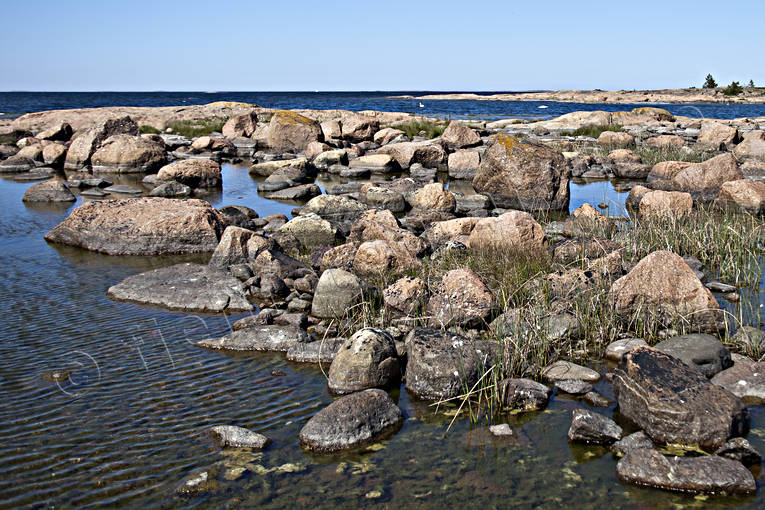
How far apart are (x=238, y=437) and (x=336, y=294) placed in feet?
10.5

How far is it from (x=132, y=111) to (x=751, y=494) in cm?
4225

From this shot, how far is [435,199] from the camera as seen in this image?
14.7 m

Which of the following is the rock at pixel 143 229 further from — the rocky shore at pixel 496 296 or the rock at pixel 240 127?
the rock at pixel 240 127

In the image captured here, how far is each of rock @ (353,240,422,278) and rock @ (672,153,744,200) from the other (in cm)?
1047

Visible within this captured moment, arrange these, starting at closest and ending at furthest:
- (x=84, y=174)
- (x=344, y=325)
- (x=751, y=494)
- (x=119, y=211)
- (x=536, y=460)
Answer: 1. (x=751, y=494)
2. (x=536, y=460)
3. (x=344, y=325)
4. (x=119, y=211)
5. (x=84, y=174)

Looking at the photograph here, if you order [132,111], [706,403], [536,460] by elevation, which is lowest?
[536,460]

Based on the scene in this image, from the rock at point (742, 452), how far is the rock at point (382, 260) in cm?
498

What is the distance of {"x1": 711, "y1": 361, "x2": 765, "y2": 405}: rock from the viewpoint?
5.94 metres

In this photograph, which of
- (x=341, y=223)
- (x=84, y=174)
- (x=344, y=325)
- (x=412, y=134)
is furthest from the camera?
(x=412, y=134)

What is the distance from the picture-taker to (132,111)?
40688 mm

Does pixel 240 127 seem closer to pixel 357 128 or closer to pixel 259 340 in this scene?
pixel 357 128

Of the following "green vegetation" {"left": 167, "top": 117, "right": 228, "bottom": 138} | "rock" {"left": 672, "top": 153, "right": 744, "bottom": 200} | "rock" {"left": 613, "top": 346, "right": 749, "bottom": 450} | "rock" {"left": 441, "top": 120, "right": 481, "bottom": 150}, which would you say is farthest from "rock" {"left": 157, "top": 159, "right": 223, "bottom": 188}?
"rock" {"left": 613, "top": 346, "right": 749, "bottom": 450}

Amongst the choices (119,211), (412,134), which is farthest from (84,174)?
(412,134)

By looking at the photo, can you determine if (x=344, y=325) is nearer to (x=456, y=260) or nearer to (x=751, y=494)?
(x=456, y=260)
